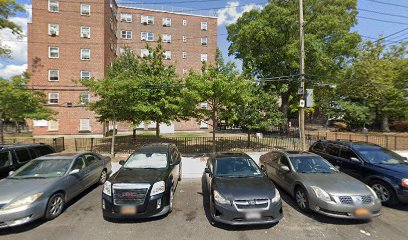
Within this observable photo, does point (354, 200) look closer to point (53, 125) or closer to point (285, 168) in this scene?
point (285, 168)

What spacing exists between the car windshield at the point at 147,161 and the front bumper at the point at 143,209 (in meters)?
1.46

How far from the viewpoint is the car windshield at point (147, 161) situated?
6473 mm

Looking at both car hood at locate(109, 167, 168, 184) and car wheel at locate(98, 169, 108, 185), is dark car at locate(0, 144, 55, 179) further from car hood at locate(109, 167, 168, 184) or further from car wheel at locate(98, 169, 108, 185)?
car hood at locate(109, 167, 168, 184)

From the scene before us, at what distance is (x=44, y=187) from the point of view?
5.15 metres

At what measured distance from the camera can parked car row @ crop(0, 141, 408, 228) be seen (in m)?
4.66

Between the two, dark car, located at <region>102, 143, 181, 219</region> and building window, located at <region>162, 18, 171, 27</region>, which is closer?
dark car, located at <region>102, 143, 181, 219</region>

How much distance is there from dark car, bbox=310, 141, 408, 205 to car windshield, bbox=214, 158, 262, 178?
3594 millimetres

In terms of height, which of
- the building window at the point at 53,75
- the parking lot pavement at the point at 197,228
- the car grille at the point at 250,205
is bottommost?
the parking lot pavement at the point at 197,228

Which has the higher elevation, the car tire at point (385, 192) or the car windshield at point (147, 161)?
the car windshield at point (147, 161)

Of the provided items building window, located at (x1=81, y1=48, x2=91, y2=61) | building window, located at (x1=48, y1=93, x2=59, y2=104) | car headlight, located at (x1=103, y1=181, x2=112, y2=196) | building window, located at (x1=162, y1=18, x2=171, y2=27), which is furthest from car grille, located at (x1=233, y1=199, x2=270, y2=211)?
building window, located at (x1=162, y1=18, x2=171, y2=27)

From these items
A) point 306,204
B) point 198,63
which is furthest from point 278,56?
point 306,204

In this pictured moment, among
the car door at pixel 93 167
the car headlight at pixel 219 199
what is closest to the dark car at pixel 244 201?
the car headlight at pixel 219 199

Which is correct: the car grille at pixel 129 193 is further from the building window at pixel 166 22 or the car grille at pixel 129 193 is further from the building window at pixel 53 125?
the building window at pixel 166 22

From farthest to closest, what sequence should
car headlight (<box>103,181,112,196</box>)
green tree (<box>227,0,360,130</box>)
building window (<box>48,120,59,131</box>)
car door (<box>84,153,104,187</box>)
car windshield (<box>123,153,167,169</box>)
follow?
building window (<box>48,120,59,131</box>), green tree (<box>227,0,360,130</box>), car door (<box>84,153,104,187</box>), car windshield (<box>123,153,167,169</box>), car headlight (<box>103,181,112,196</box>)
